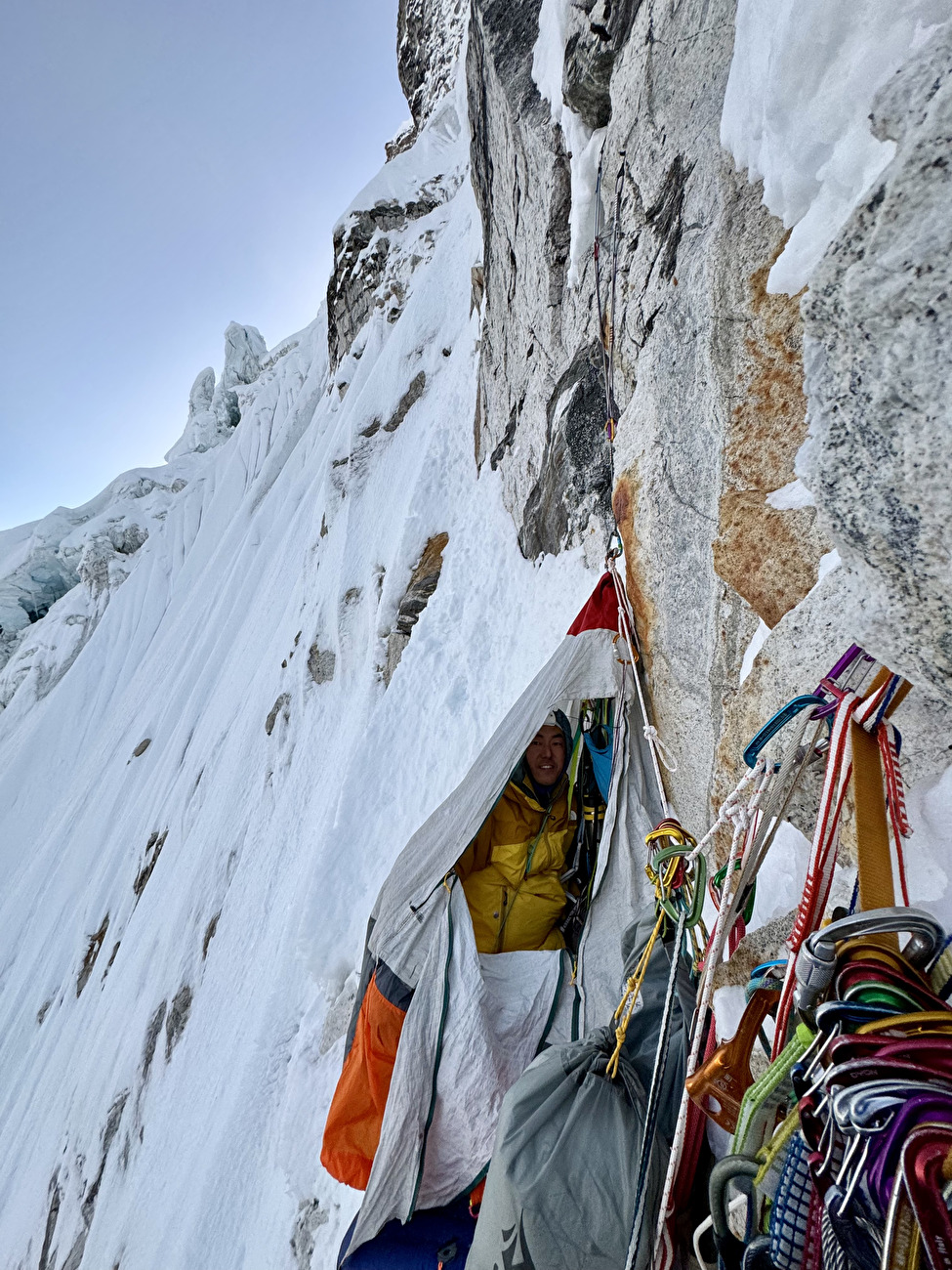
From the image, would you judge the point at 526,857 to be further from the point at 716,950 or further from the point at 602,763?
the point at 716,950

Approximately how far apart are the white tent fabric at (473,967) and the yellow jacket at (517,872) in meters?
0.14

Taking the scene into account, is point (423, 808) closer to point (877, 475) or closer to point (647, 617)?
point (647, 617)

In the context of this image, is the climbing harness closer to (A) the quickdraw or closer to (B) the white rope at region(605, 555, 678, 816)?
(A) the quickdraw

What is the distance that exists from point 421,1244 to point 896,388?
9.14ft

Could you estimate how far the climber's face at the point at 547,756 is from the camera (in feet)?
9.57

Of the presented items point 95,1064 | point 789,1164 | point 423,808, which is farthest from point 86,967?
point 789,1164

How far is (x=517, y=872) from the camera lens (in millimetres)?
2734

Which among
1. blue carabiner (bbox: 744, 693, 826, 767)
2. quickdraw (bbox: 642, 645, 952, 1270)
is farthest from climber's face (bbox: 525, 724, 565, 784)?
quickdraw (bbox: 642, 645, 952, 1270)

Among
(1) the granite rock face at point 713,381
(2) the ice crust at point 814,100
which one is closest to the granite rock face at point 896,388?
(1) the granite rock face at point 713,381

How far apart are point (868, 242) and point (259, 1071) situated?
17.4 ft

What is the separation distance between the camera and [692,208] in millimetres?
2264

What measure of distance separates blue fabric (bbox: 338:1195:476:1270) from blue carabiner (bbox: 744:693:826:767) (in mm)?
1973

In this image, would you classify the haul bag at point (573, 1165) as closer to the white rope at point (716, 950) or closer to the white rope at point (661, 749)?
the white rope at point (716, 950)

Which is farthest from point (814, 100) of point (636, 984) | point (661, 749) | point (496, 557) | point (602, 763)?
point (496, 557)
